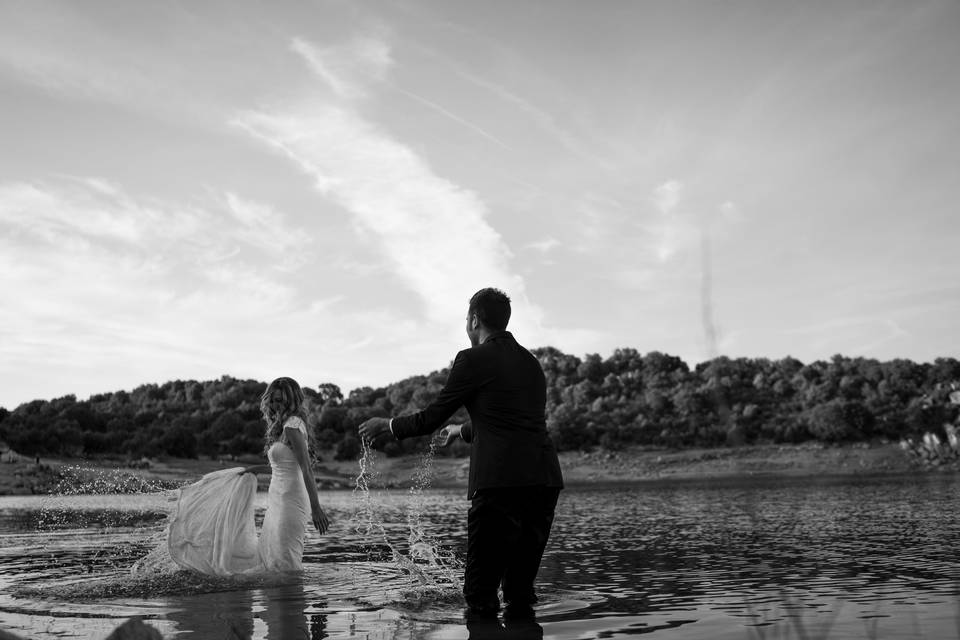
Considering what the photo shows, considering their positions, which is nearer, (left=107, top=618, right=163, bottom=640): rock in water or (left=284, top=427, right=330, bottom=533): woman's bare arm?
(left=107, top=618, right=163, bottom=640): rock in water

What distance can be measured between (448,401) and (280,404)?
4358mm

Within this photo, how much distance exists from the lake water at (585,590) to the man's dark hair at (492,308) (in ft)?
8.24

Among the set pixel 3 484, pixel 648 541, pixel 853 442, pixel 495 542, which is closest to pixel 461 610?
pixel 495 542

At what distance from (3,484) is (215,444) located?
32.8m

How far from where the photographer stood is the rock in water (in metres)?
4.58

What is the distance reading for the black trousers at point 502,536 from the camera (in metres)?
Result: 6.39

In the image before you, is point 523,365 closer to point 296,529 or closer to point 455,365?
point 455,365

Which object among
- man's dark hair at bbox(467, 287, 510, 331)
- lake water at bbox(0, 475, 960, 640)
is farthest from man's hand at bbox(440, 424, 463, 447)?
lake water at bbox(0, 475, 960, 640)

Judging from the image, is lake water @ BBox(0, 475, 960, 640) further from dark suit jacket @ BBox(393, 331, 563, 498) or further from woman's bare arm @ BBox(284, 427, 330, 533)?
dark suit jacket @ BBox(393, 331, 563, 498)

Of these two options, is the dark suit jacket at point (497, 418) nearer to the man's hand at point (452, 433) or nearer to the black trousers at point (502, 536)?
the black trousers at point (502, 536)

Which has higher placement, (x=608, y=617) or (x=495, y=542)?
(x=495, y=542)

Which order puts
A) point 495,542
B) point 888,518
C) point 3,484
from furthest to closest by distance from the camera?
point 3,484
point 888,518
point 495,542

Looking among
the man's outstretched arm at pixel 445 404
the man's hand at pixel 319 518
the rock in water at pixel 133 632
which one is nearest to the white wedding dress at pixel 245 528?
the man's hand at pixel 319 518

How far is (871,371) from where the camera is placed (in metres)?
101
